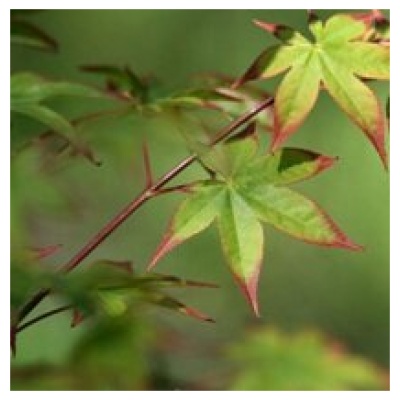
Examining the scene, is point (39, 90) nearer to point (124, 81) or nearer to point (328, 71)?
point (124, 81)

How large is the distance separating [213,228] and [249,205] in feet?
5.09

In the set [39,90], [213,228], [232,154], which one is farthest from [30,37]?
[213,228]

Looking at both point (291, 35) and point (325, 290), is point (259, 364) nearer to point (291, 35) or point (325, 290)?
point (291, 35)

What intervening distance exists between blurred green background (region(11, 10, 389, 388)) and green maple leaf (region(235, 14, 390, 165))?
126cm

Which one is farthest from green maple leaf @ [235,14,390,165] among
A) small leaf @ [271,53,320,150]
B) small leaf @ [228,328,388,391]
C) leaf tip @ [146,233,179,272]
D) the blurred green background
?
the blurred green background

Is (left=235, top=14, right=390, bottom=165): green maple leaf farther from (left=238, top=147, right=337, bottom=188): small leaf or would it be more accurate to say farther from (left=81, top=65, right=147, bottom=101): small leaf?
(left=81, top=65, right=147, bottom=101): small leaf

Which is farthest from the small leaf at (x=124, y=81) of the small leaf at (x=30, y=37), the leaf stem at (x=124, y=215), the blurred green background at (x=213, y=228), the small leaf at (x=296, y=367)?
the blurred green background at (x=213, y=228)

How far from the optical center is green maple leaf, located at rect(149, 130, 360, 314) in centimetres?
73

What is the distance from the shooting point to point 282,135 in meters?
0.73

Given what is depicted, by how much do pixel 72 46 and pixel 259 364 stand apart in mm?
1529

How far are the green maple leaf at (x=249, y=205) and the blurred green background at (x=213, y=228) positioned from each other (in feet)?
4.17

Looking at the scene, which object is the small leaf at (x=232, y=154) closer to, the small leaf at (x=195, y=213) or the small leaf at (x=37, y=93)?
the small leaf at (x=195, y=213)

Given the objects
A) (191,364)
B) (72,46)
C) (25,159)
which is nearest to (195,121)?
(25,159)

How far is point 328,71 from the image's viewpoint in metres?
0.75
